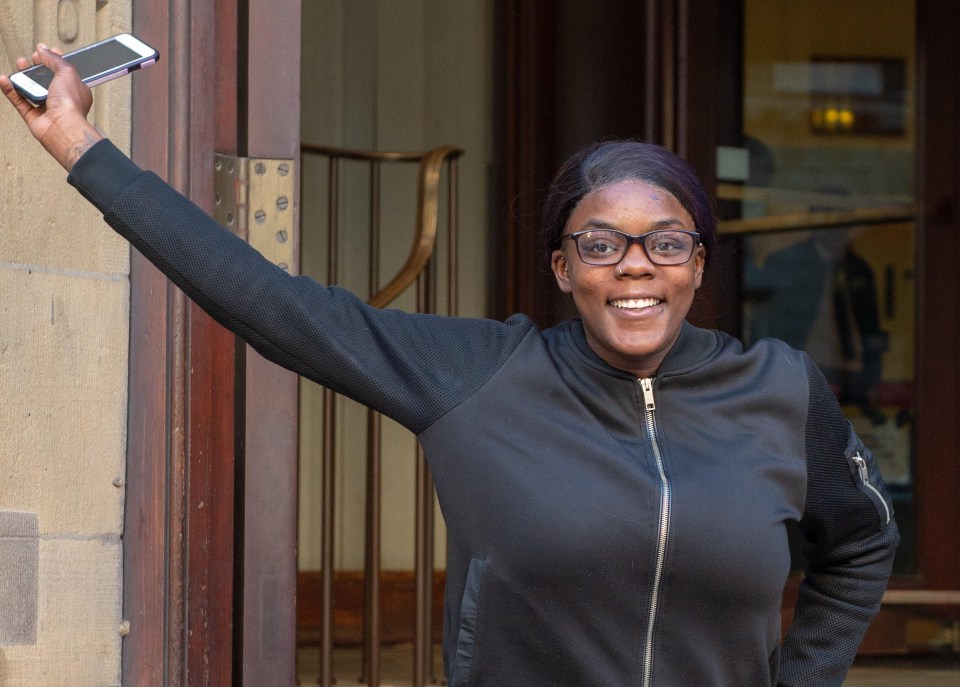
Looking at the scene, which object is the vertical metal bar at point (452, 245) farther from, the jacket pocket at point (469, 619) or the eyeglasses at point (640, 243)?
the jacket pocket at point (469, 619)

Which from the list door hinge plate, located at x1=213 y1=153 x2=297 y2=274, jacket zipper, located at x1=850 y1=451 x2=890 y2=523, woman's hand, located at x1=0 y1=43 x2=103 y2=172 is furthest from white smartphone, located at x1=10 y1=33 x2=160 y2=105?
jacket zipper, located at x1=850 y1=451 x2=890 y2=523

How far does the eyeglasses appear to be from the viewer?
1.94 metres

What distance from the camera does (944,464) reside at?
5125mm

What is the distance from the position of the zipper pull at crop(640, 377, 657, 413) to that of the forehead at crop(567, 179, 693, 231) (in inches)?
8.3

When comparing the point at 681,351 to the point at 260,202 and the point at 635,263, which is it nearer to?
the point at 635,263

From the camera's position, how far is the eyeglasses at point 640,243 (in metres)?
1.94

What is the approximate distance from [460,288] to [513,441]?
3727mm

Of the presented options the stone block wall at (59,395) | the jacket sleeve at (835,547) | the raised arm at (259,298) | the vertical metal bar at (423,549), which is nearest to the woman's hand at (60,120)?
the raised arm at (259,298)

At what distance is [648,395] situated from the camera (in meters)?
1.95

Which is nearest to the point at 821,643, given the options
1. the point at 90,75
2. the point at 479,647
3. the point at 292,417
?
the point at 479,647

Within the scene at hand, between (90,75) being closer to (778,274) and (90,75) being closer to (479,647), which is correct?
(479,647)

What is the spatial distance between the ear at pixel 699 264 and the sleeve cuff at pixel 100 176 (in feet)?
2.50

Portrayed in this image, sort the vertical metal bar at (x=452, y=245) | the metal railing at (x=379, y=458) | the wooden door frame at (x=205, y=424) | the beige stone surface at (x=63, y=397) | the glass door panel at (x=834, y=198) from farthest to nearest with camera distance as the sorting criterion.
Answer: the glass door panel at (x=834, y=198), the vertical metal bar at (x=452, y=245), the metal railing at (x=379, y=458), the wooden door frame at (x=205, y=424), the beige stone surface at (x=63, y=397)

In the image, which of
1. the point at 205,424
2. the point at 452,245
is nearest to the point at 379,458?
the point at 452,245
